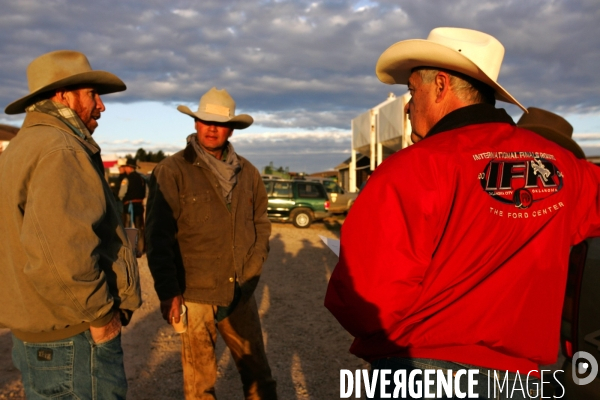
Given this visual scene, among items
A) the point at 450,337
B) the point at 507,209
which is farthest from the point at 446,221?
the point at 450,337

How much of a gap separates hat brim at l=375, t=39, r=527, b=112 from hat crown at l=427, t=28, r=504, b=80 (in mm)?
32

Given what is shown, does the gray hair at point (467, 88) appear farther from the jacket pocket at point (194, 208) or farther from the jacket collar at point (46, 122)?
the jacket pocket at point (194, 208)

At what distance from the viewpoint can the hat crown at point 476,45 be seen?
1.97 meters

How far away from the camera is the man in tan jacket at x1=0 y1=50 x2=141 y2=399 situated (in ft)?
7.09

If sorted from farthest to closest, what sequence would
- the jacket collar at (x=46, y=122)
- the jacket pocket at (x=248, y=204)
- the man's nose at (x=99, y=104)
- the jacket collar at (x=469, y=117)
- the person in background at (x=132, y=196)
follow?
1. the person in background at (x=132, y=196)
2. the jacket pocket at (x=248, y=204)
3. the man's nose at (x=99, y=104)
4. the jacket collar at (x=46, y=122)
5. the jacket collar at (x=469, y=117)

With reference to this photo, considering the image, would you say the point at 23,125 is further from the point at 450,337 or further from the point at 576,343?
the point at 576,343

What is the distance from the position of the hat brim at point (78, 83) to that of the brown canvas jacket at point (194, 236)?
0.83m

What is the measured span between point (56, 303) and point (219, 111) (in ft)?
6.79

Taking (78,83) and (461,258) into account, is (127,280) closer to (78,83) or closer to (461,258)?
(78,83)

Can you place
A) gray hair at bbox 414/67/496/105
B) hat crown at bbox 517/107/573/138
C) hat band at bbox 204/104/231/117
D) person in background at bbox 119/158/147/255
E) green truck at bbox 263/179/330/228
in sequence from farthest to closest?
green truck at bbox 263/179/330/228, person in background at bbox 119/158/147/255, hat crown at bbox 517/107/573/138, hat band at bbox 204/104/231/117, gray hair at bbox 414/67/496/105

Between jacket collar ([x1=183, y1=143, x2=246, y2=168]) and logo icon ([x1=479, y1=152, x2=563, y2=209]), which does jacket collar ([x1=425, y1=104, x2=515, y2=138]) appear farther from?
jacket collar ([x1=183, y1=143, x2=246, y2=168])

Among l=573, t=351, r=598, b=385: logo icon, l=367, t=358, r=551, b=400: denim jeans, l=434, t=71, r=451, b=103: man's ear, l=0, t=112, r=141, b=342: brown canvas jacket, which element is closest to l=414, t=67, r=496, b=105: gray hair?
l=434, t=71, r=451, b=103: man's ear

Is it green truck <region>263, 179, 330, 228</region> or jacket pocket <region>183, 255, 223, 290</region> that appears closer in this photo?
jacket pocket <region>183, 255, 223, 290</region>

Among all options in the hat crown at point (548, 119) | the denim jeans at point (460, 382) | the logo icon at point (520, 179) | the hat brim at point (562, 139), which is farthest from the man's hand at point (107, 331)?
the hat crown at point (548, 119)
